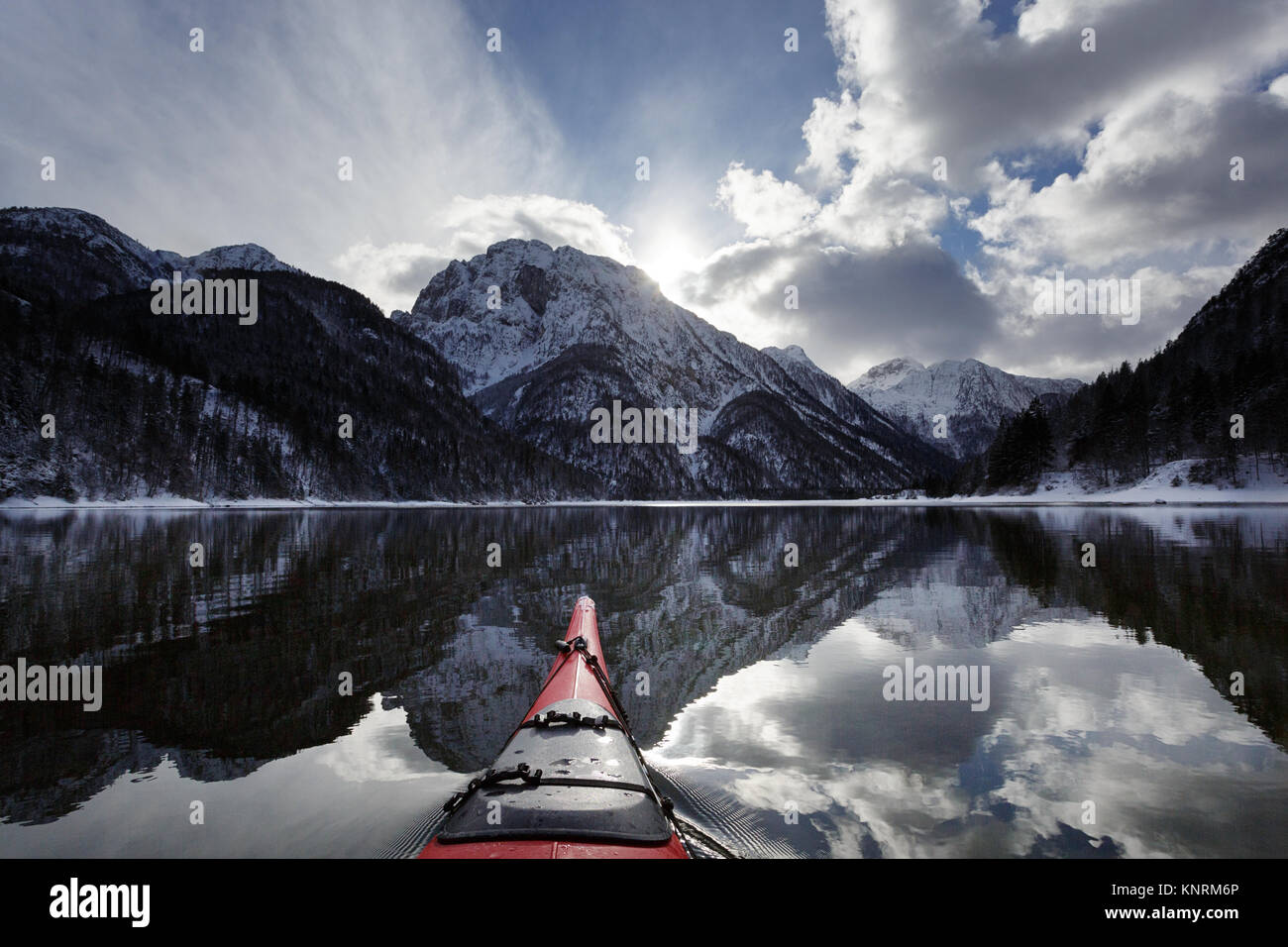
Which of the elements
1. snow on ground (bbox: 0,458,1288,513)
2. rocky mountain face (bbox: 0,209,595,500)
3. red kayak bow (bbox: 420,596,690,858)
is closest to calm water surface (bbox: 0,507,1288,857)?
red kayak bow (bbox: 420,596,690,858)

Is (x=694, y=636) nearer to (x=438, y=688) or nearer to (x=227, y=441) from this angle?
(x=438, y=688)

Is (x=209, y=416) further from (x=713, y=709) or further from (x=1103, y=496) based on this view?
(x=1103, y=496)

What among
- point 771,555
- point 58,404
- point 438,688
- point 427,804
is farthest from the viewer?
point 58,404

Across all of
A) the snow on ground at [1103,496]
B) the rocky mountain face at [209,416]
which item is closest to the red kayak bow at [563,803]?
the snow on ground at [1103,496]

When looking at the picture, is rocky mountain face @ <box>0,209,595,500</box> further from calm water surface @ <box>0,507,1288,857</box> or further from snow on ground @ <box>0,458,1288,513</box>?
calm water surface @ <box>0,507,1288,857</box>

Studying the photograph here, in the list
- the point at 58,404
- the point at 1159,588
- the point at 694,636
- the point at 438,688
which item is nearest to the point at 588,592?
the point at 694,636

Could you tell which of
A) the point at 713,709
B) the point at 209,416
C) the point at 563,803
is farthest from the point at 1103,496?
the point at 209,416
